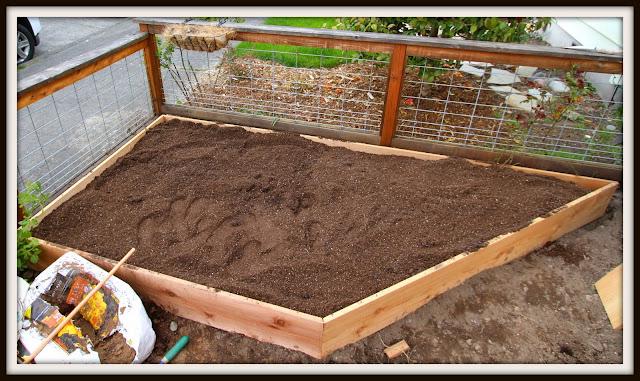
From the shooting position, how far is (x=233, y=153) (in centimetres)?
342

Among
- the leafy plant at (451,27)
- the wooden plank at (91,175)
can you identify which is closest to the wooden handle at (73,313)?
the wooden plank at (91,175)

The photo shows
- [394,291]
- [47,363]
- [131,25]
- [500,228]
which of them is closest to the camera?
[47,363]

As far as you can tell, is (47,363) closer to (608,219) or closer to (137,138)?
(137,138)

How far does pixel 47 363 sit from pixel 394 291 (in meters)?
1.69

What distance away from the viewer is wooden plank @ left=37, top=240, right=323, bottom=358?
7.07 feet

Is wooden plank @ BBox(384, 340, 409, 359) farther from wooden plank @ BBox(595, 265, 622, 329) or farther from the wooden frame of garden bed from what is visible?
wooden plank @ BBox(595, 265, 622, 329)

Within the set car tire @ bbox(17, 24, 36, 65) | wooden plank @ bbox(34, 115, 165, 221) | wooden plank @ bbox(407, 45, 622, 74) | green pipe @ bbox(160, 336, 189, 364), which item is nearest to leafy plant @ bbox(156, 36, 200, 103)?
wooden plank @ bbox(34, 115, 165, 221)

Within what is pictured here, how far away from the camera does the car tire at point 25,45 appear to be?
219 inches

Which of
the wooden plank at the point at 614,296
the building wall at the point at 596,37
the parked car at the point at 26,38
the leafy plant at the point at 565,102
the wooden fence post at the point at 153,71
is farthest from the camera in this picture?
the parked car at the point at 26,38

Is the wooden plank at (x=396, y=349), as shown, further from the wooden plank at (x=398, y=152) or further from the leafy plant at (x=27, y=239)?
the leafy plant at (x=27, y=239)

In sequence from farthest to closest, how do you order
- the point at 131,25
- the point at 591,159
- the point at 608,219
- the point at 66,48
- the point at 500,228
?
the point at 131,25 → the point at 66,48 → the point at 591,159 → the point at 608,219 → the point at 500,228

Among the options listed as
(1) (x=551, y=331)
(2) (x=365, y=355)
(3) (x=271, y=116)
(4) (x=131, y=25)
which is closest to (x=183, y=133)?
(3) (x=271, y=116)

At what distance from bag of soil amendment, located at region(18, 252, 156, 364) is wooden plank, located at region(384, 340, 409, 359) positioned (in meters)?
1.22

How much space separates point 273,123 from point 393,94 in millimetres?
1052
